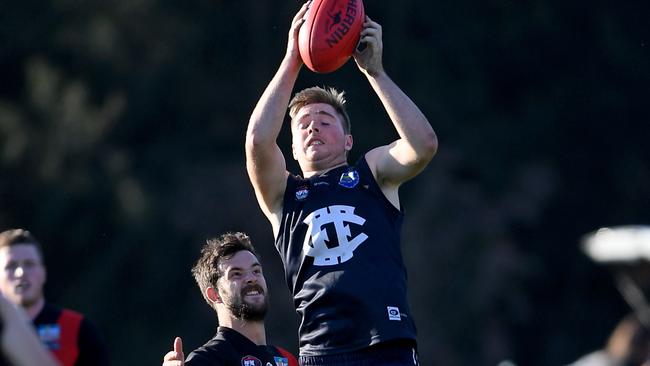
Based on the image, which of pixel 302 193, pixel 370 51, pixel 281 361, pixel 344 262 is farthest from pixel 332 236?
pixel 281 361

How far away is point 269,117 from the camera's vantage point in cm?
602

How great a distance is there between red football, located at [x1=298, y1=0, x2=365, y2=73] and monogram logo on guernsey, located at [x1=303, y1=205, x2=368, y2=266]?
25.1 inches

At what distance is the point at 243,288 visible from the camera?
6.57m

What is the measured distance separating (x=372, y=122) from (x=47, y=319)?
42.7ft

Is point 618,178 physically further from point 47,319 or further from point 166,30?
point 47,319

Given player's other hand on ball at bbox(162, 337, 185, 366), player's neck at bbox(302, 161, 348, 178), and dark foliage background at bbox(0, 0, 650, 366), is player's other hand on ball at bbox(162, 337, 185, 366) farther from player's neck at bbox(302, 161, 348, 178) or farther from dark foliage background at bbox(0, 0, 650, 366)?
dark foliage background at bbox(0, 0, 650, 366)

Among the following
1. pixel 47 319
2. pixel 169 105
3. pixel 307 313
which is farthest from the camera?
pixel 169 105

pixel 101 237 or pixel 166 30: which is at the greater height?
pixel 166 30

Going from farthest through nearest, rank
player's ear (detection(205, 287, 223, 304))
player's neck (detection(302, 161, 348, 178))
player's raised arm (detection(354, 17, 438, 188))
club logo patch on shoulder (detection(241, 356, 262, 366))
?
player's ear (detection(205, 287, 223, 304)), club logo patch on shoulder (detection(241, 356, 262, 366)), player's neck (detection(302, 161, 348, 178)), player's raised arm (detection(354, 17, 438, 188))

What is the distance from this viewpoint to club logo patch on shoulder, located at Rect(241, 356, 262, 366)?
6.40 meters

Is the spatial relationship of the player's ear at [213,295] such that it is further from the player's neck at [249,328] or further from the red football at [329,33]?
the red football at [329,33]

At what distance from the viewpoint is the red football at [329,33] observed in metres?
6.04

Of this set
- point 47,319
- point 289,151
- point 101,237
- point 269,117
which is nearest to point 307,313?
point 269,117

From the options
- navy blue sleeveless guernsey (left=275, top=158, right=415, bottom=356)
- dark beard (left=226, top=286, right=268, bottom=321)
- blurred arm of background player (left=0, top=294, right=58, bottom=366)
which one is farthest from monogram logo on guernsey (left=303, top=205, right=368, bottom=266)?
blurred arm of background player (left=0, top=294, right=58, bottom=366)
